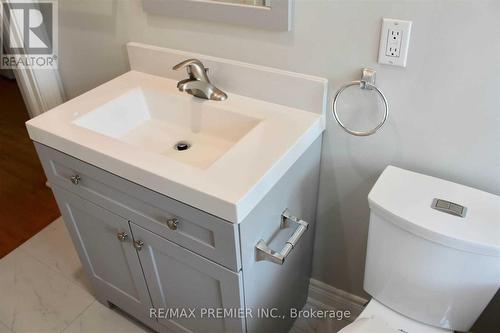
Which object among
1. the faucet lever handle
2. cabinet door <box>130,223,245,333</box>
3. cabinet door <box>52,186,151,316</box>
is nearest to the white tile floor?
cabinet door <box>52,186,151,316</box>

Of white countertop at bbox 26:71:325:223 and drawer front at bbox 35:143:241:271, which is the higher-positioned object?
white countertop at bbox 26:71:325:223

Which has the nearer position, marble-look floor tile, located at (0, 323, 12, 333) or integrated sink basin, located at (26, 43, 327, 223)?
integrated sink basin, located at (26, 43, 327, 223)

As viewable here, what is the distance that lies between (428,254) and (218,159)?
57 cm

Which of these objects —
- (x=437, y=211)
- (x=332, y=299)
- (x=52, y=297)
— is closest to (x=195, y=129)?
(x=437, y=211)

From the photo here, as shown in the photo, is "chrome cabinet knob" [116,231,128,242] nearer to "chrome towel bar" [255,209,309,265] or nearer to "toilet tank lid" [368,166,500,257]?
"chrome towel bar" [255,209,309,265]

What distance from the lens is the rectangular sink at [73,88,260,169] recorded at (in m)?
1.21

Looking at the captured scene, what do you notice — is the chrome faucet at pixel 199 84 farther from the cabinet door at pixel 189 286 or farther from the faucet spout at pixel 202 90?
the cabinet door at pixel 189 286

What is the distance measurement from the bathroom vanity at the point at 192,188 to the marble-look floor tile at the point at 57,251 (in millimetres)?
348

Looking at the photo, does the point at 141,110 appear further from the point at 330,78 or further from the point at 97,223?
the point at 330,78

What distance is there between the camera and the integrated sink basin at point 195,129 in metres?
0.92

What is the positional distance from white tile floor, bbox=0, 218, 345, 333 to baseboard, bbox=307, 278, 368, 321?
69mm

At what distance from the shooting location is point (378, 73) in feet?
3.40

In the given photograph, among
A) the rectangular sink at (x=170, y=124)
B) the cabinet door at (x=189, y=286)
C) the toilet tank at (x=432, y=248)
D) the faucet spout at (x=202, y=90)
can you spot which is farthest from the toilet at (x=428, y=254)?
the faucet spout at (x=202, y=90)

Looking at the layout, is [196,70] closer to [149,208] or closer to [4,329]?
[149,208]
